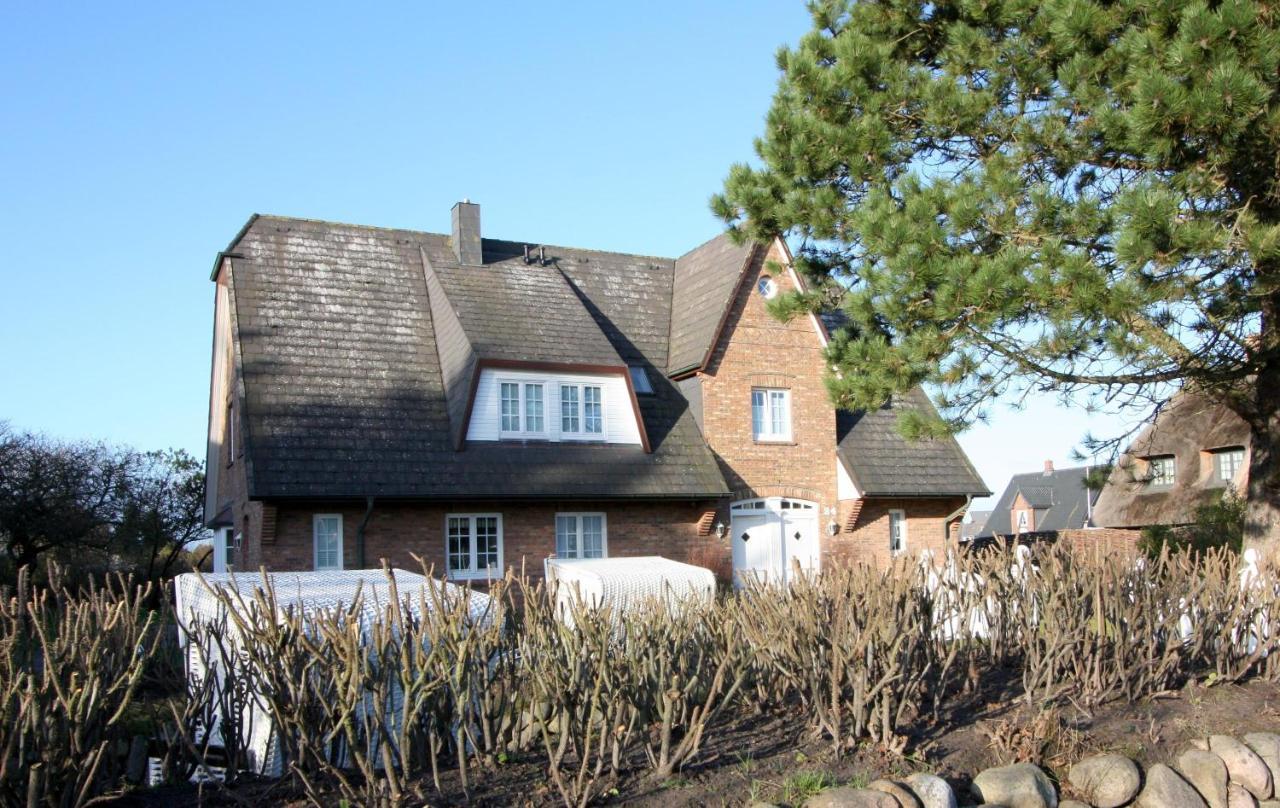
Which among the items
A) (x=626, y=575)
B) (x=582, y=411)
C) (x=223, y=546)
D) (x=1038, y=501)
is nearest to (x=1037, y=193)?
(x=626, y=575)

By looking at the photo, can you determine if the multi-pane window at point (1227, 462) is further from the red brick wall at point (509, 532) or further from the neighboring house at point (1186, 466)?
the red brick wall at point (509, 532)

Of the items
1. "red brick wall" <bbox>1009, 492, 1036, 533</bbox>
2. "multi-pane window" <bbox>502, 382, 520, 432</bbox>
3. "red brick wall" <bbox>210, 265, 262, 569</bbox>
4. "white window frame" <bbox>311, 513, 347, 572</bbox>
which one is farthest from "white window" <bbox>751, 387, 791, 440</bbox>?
"red brick wall" <bbox>1009, 492, 1036, 533</bbox>

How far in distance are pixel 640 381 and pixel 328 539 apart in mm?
6897

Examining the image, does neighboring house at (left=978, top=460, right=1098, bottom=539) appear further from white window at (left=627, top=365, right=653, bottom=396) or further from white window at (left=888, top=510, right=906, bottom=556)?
white window at (left=627, top=365, right=653, bottom=396)

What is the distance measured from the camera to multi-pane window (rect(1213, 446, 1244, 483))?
95.5 ft

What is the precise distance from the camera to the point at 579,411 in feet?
→ 67.5

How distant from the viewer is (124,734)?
7.27 m

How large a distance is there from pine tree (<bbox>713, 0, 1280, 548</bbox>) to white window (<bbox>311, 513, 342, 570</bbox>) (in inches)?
330

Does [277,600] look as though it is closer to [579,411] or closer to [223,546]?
[579,411]

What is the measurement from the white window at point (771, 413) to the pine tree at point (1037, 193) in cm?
864

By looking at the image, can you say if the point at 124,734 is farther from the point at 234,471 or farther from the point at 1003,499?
the point at 1003,499

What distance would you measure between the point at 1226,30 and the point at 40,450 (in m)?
25.8

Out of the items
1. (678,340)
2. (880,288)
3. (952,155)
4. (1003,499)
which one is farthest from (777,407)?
(1003,499)

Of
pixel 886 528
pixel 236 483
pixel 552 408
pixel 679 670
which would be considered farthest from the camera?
pixel 886 528
